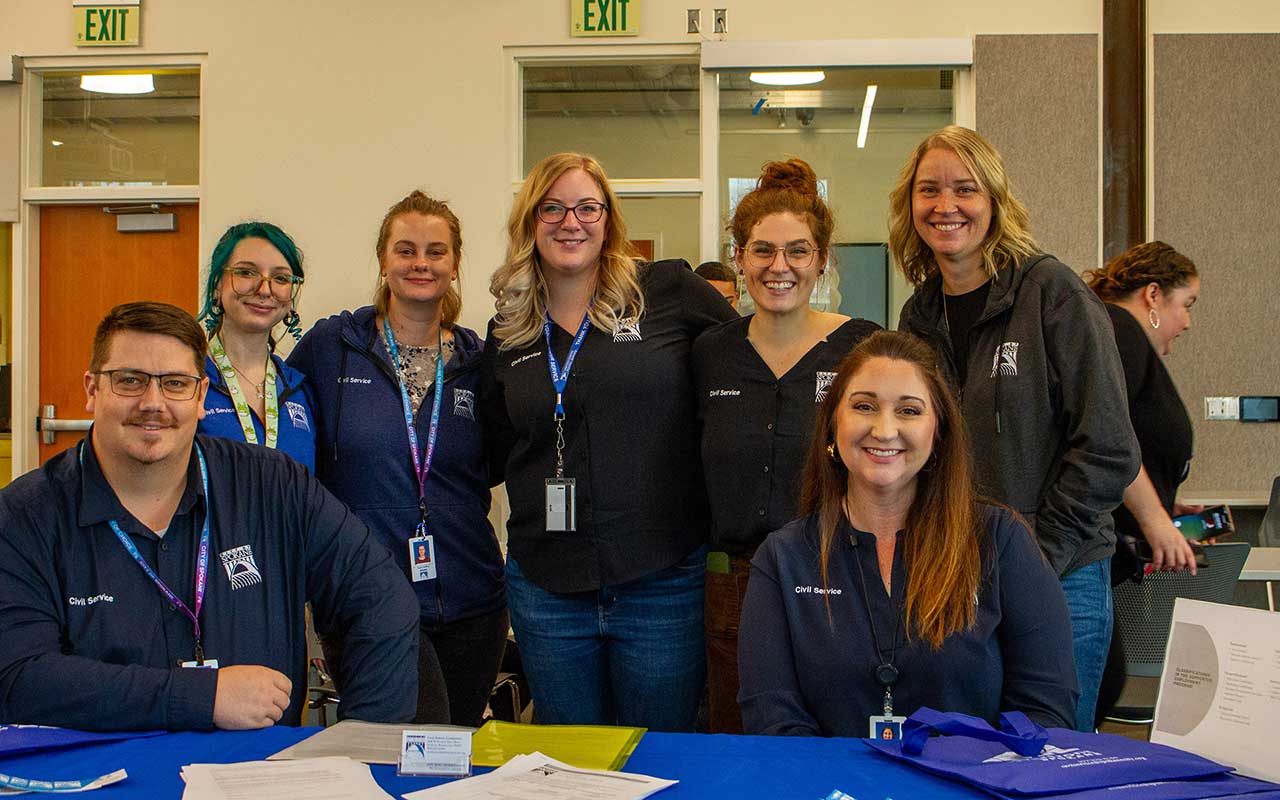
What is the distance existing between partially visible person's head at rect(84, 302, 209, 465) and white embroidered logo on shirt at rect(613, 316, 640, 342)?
915mm

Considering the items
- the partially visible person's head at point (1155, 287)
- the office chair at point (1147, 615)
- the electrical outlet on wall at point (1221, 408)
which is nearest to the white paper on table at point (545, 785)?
the office chair at point (1147, 615)

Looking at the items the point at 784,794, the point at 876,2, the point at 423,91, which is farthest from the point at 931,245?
the point at 423,91

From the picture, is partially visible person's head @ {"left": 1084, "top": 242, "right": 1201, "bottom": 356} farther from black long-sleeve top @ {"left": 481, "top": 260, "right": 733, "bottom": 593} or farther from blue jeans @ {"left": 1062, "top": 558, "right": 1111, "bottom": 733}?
black long-sleeve top @ {"left": 481, "top": 260, "right": 733, "bottom": 593}

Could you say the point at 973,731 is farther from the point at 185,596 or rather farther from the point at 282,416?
the point at 282,416

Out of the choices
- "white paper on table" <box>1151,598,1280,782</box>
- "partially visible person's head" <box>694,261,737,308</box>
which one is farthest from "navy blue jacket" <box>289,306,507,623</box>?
"partially visible person's head" <box>694,261,737,308</box>

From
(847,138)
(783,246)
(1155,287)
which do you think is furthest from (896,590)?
(847,138)

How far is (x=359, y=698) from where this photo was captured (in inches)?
78.7

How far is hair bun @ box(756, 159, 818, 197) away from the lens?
265cm

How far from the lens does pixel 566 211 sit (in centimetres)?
248

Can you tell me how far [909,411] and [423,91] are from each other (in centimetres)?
444

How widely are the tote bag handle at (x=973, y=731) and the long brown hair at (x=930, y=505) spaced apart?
0.30 metres

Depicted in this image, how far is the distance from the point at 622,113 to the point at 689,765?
4.85 m

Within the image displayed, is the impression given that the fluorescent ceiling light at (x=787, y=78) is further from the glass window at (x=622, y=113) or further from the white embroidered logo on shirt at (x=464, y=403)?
the white embroidered logo on shirt at (x=464, y=403)

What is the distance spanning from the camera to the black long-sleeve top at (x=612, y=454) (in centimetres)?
239
